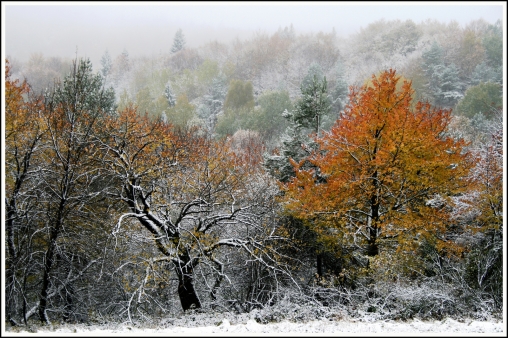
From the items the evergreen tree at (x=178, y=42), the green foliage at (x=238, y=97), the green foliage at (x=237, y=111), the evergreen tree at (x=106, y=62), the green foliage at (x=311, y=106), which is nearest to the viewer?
the green foliage at (x=311, y=106)

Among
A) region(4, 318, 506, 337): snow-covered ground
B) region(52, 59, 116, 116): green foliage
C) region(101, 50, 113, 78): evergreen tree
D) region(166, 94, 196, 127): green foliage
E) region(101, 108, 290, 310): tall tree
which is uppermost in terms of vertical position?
region(101, 50, 113, 78): evergreen tree

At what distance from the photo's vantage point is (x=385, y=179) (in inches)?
452

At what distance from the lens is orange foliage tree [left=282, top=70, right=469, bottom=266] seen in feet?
37.2

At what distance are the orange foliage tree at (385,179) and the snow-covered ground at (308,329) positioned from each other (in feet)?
11.0

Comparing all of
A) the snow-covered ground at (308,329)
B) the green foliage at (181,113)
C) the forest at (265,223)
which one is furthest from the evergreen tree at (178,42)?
the snow-covered ground at (308,329)

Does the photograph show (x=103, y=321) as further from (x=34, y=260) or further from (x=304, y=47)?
(x=304, y=47)

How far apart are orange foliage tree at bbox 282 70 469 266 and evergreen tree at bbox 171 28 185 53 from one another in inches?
3332

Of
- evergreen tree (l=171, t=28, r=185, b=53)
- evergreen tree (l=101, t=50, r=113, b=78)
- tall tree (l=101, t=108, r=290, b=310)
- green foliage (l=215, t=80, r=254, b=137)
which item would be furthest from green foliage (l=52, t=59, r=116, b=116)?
evergreen tree (l=171, t=28, r=185, b=53)

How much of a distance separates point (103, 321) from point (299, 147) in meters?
11.1

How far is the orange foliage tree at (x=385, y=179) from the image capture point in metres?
11.3

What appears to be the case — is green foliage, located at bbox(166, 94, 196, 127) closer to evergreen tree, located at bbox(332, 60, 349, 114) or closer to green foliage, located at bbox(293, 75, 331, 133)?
evergreen tree, located at bbox(332, 60, 349, 114)

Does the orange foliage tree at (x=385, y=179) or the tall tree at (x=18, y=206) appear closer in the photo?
the tall tree at (x=18, y=206)

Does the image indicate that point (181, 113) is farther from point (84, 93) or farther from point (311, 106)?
point (84, 93)

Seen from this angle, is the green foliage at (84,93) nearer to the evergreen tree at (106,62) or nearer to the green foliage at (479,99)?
the green foliage at (479,99)
